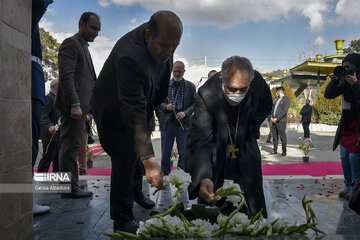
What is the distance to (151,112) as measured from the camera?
3.49 metres

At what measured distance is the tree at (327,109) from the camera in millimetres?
23203

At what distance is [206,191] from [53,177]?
3441 millimetres

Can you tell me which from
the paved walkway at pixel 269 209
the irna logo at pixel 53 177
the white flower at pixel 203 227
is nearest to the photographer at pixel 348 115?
the paved walkway at pixel 269 209

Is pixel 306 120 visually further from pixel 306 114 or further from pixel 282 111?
pixel 282 111

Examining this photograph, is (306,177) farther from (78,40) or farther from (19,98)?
(19,98)

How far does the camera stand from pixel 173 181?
1.95 m

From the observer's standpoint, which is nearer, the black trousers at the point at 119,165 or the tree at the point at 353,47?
the black trousers at the point at 119,165

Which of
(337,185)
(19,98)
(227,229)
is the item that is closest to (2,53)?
(19,98)

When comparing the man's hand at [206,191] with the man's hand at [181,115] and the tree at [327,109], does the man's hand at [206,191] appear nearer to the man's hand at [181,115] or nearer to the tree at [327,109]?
the man's hand at [181,115]

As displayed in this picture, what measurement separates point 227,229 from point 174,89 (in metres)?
5.15

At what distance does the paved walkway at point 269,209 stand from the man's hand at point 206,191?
51 cm

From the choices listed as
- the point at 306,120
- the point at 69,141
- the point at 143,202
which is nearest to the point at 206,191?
the point at 143,202

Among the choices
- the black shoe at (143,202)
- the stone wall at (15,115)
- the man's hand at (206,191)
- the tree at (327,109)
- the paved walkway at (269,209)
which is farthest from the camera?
the tree at (327,109)

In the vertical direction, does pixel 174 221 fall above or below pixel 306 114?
below
